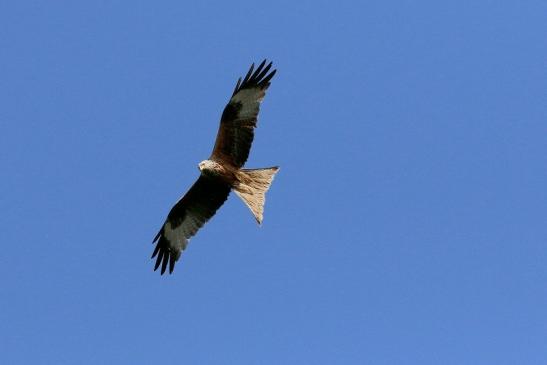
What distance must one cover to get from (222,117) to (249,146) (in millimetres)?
531

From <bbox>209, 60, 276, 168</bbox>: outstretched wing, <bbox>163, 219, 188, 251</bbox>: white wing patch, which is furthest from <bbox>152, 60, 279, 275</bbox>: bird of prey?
<bbox>163, 219, 188, 251</bbox>: white wing patch

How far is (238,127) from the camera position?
39.7ft

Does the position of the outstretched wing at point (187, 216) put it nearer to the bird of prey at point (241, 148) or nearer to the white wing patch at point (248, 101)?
the bird of prey at point (241, 148)

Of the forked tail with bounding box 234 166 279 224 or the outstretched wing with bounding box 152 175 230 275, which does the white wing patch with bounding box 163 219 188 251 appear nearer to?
the outstretched wing with bounding box 152 175 230 275

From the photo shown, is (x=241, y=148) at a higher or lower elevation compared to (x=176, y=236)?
higher

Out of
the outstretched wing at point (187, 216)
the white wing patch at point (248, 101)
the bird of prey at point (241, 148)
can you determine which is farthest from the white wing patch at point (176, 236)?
the white wing patch at point (248, 101)

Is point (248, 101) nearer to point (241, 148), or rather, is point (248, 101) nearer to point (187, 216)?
point (241, 148)

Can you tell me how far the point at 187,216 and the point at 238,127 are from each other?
1656 mm

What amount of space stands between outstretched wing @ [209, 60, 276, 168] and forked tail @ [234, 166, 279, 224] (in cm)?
19

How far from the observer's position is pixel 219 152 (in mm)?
12117

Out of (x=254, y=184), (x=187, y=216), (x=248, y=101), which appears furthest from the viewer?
(x=187, y=216)

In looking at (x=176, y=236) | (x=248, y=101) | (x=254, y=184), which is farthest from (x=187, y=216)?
(x=248, y=101)

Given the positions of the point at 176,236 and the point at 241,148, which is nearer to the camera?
the point at 241,148

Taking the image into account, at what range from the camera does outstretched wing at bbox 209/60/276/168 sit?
476 inches
